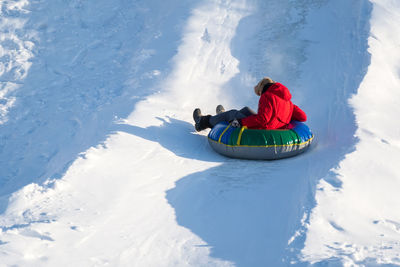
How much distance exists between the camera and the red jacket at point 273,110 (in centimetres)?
450

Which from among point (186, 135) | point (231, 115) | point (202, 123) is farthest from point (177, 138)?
point (231, 115)

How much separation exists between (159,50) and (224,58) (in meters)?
1.03

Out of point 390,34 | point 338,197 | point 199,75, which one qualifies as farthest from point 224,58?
point 338,197

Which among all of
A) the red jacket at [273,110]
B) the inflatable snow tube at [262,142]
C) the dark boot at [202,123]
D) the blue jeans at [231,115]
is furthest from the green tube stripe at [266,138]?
the dark boot at [202,123]

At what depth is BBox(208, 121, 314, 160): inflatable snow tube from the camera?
4.50 m

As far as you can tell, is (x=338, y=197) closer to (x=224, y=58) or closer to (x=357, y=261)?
(x=357, y=261)

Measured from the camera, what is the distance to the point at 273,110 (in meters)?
4.56

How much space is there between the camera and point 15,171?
517cm

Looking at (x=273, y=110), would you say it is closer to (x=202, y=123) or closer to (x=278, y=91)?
(x=278, y=91)

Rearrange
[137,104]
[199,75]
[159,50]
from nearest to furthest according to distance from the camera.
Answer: [137,104] → [199,75] → [159,50]

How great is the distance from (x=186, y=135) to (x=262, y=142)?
43.4 inches

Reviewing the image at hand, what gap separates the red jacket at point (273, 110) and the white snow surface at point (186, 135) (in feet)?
1.35

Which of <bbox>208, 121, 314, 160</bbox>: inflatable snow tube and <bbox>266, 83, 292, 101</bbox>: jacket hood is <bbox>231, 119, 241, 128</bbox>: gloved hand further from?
<bbox>266, 83, 292, 101</bbox>: jacket hood

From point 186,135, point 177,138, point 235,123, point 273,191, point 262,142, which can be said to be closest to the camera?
point 273,191
